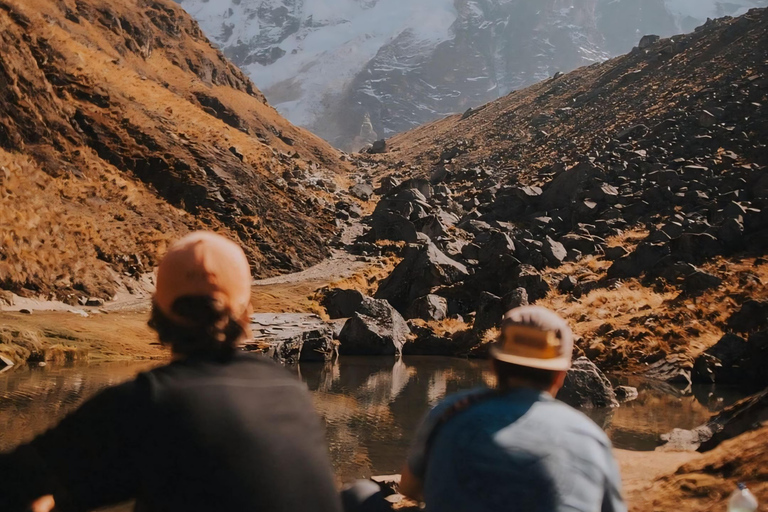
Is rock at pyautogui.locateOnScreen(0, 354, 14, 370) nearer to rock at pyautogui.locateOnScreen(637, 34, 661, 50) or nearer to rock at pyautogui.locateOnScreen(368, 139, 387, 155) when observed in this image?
rock at pyautogui.locateOnScreen(637, 34, 661, 50)

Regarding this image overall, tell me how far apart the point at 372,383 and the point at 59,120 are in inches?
761

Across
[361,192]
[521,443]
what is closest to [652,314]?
[521,443]

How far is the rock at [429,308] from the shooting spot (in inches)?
930

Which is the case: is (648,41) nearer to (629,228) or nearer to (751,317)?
(629,228)

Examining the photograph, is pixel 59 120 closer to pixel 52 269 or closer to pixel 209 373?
pixel 52 269

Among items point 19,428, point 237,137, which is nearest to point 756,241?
point 19,428

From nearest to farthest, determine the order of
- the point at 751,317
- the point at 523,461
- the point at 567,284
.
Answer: the point at 523,461, the point at 751,317, the point at 567,284

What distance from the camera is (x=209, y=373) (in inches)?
82.8

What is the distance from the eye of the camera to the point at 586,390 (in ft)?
41.6

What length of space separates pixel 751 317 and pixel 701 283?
400 centimetres

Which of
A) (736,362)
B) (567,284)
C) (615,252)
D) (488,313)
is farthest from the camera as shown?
(615,252)

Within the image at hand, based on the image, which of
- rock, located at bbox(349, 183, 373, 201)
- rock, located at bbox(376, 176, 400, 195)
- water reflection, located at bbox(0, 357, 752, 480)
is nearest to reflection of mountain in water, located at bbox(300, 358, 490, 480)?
water reflection, located at bbox(0, 357, 752, 480)

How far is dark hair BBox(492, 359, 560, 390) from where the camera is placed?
2674 mm

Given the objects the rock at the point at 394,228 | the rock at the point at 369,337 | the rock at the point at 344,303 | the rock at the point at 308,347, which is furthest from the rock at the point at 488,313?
the rock at the point at 394,228
